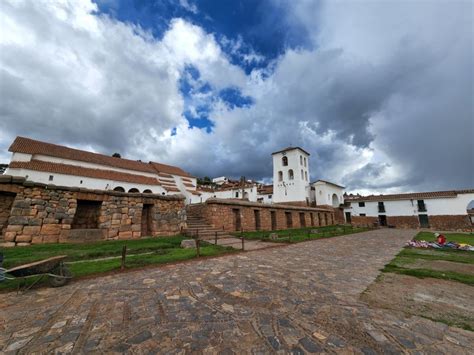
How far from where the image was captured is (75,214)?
962cm

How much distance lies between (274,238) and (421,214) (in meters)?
31.8

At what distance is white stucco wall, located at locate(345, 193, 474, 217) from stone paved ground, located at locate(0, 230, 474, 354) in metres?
36.2

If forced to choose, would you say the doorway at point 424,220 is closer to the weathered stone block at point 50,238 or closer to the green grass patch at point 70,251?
the green grass patch at point 70,251

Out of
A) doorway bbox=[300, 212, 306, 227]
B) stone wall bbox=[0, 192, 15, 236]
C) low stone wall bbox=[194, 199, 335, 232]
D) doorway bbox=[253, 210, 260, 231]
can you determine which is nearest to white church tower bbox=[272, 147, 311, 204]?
low stone wall bbox=[194, 199, 335, 232]

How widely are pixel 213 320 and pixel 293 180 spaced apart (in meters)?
35.7

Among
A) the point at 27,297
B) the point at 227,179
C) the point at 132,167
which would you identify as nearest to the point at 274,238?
the point at 27,297

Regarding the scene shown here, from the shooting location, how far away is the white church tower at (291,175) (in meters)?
36.3

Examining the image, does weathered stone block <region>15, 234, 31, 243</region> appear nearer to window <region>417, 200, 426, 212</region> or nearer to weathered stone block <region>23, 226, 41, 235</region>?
weathered stone block <region>23, 226, 41, 235</region>

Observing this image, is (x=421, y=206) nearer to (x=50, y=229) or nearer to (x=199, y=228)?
(x=199, y=228)

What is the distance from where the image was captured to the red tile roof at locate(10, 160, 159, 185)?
797 inches

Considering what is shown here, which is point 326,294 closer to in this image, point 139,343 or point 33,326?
point 139,343

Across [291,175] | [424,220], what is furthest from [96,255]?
[424,220]

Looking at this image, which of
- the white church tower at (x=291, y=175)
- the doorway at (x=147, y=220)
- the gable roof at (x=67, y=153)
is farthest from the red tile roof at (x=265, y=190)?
the doorway at (x=147, y=220)

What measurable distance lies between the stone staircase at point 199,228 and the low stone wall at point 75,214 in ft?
2.90
